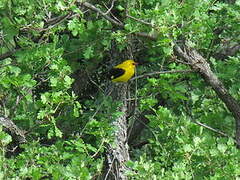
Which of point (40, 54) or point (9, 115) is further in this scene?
point (9, 115)

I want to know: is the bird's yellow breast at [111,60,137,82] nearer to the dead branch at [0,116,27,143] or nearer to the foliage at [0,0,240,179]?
the foliage at [0,0,240,179]

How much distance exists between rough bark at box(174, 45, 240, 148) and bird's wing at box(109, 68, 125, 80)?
2.12ft

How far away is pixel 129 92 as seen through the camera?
286 inches

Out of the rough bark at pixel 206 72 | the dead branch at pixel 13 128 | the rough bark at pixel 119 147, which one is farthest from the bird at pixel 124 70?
the dead branch at pixel 13 128

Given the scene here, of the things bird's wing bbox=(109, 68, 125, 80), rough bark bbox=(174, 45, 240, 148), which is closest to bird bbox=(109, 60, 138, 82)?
bird's wing bbox=(109, 68, 125, 80)

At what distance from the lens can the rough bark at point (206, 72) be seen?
7.04 meters

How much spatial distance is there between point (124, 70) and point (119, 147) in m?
0.82

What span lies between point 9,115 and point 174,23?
204cm

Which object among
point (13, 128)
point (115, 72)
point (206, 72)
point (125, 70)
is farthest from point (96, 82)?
point (13, 128)

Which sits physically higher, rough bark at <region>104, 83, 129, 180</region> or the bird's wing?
the bird's wing

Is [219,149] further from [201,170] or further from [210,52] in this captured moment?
[210,52]

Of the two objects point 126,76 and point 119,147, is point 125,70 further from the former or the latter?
point 119,147

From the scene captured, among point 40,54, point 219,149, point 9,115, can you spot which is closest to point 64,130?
point 9,115

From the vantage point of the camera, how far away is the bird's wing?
21.9ft
